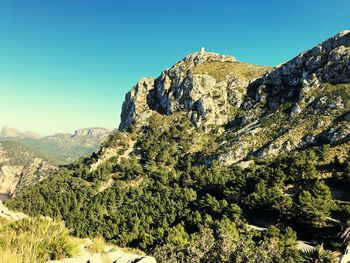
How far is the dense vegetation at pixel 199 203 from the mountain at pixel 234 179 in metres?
0.29

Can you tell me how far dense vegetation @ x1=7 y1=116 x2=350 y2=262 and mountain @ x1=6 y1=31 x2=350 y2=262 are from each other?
29 centimetres

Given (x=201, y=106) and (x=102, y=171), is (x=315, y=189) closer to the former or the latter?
(x=102, y=171)

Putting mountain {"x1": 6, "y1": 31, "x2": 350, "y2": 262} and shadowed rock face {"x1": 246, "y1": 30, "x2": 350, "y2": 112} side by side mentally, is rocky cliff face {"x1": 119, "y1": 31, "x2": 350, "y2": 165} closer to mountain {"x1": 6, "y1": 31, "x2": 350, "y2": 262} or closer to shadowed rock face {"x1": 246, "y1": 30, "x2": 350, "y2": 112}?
shadowed rock face {"x1": 246, "y1": 30, "x2": 350, "y2": 112}

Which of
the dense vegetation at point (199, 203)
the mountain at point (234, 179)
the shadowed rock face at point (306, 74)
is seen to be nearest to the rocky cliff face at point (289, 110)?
the shadowed rock face at point (306, 74)

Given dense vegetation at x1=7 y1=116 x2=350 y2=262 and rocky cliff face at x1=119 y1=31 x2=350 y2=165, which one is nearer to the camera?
dense vegetation at x1=7 y1=116 x2=350 y2=262

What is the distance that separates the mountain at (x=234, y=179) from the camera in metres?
53.7

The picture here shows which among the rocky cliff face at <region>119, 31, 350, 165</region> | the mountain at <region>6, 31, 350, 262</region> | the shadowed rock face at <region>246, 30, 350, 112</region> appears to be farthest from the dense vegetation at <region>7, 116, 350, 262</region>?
the shadowed rock face at <region>246, 30, 350, 112</region>

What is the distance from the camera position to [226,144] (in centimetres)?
15250

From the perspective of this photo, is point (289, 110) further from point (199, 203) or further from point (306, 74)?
point (199, 203)

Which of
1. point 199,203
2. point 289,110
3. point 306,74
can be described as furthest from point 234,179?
point 306,74

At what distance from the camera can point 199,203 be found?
84.9m

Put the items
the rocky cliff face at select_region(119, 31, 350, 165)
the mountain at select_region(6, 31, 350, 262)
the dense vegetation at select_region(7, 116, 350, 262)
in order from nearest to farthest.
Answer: the dense vegetation at select_region(7, 116, 350, 262) < the mountain at select_region(6, 31, 350, 262) < the rocky cliff face at select_region(119, 31, 350, 165)

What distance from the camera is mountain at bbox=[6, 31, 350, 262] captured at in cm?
5367

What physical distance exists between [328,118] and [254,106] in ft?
193
